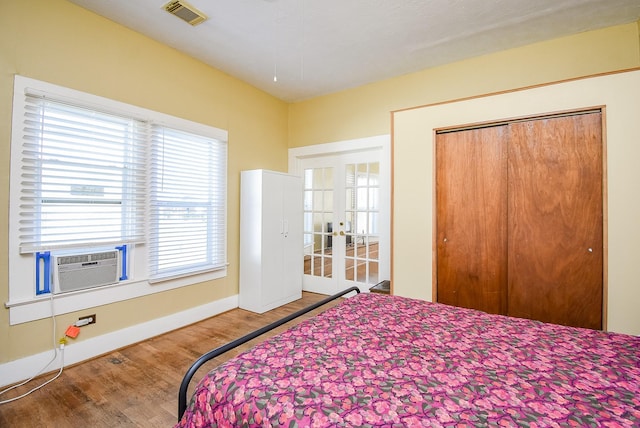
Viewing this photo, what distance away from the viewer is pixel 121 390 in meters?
1.94


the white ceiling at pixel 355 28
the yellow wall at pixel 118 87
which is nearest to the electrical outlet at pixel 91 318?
the yellow wall at pixel 118 87

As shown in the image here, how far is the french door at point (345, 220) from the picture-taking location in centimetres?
376

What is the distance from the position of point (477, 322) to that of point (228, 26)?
9.91 ft

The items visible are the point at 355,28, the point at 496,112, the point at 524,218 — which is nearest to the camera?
the point at 524,218

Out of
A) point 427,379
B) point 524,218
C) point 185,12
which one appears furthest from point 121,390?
point 524,218

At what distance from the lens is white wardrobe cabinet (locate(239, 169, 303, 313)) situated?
11.3 ft

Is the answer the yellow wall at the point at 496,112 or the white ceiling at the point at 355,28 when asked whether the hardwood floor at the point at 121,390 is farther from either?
the white ceiling at the point at 355,28

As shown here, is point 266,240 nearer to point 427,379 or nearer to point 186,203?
point 186,203

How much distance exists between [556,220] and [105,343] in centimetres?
387

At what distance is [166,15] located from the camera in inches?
95.0

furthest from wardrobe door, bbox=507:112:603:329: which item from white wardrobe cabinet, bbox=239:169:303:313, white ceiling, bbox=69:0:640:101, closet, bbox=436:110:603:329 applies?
white wardrobe cabinet, bbox=239:169:303:313

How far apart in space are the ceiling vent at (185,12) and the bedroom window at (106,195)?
89cm

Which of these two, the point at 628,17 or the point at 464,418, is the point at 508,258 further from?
the point at 628,17

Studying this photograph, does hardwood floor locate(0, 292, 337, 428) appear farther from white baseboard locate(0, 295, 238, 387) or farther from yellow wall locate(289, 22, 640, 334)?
yellow wall locate(289, 22, 640, 334)
